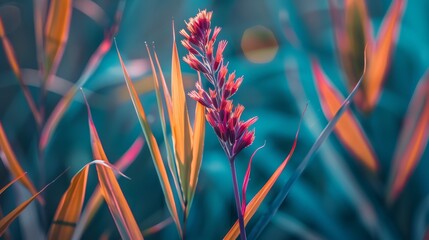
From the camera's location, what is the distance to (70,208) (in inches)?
23.1

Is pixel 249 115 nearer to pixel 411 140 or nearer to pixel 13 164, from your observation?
pixel 411 140

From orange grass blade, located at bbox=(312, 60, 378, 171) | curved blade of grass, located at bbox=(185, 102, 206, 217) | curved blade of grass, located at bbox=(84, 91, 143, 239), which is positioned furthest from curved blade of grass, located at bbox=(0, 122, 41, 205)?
orange grass blade, located at bbox=(312, 60, 378, 171)

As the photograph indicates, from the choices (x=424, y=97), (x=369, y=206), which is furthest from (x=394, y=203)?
(x=424, y=97)

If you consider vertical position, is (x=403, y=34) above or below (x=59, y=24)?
below

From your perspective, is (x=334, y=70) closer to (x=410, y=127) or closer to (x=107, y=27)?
(x=410, y=127)

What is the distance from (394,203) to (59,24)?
61 cm

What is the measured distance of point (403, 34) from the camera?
0.70 metres

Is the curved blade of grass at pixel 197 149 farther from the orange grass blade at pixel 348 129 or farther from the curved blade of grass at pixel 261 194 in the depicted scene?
the orange grass blade at pixel 348 129

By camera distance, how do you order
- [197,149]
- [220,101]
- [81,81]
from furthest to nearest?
[81,81] → [197,149] → [220,101]

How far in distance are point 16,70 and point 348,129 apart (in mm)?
538

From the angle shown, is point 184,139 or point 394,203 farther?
point 394,203

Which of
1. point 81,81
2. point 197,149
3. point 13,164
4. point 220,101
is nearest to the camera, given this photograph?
point 220,101

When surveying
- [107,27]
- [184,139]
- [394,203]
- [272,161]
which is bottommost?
[394,203]

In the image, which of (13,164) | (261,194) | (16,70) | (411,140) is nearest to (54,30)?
(16,70)
